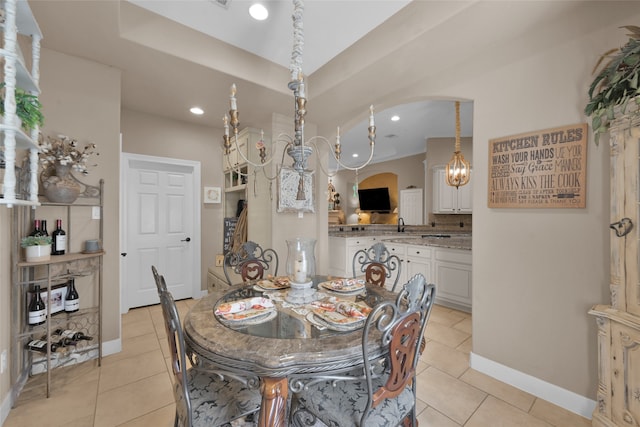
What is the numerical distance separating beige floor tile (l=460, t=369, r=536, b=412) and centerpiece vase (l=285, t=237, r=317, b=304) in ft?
5.05

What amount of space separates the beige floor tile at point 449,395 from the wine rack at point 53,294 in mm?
2716

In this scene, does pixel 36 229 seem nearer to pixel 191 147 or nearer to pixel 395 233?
pixel 191 147

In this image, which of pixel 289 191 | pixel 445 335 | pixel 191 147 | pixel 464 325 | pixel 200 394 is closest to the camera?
pixel 200 394

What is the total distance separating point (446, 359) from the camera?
234 centimetres

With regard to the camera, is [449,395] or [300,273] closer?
[300,273]

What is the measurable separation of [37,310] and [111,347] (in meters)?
0.71

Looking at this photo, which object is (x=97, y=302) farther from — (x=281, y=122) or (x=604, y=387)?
(x=604, y=387)

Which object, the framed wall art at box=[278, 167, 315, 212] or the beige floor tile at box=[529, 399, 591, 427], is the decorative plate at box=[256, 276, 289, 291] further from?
the beige floor tile at box=[529, 399, 591, 427]

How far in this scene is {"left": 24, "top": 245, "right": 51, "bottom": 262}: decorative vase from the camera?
6.10 feet

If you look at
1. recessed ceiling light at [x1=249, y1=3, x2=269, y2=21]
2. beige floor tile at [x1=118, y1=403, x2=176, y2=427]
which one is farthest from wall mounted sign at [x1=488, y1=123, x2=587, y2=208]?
beige floor tile at [x1=118, y1=403, x2=176, y2=427]

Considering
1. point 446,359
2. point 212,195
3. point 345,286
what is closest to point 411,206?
point 446,359

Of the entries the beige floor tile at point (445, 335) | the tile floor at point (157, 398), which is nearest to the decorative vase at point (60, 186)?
the tile floor at point (157, 398)

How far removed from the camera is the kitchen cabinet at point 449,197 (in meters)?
5.20

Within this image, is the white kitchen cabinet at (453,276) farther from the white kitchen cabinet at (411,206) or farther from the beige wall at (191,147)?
the beige wall at (191,147)
